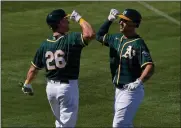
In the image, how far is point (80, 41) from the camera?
1061cm

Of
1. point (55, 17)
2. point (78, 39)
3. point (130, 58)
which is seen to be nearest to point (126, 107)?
point (130, 58)

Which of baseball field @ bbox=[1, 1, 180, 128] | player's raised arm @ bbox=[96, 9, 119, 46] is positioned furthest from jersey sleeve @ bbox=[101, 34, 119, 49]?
baseball field @ bbox=[1, 1, 180, 128]

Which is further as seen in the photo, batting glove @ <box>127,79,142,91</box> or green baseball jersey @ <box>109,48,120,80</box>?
green baseball jersey @ <box>109,48,120,80</box>

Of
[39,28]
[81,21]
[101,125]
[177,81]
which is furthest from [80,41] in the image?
[39,28]

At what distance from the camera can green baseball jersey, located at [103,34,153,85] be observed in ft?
34.8

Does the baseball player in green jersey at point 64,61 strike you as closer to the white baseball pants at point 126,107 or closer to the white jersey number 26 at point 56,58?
the white jersey number 26 at point 56,58

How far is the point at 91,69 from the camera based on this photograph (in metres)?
18.3

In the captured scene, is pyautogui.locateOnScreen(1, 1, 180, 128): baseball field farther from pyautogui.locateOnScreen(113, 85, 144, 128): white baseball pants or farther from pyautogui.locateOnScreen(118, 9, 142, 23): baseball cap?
pyautogui.locateOnScreen(118, 9, 142, 23): baseball cap

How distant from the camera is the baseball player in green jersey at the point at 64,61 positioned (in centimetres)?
1061

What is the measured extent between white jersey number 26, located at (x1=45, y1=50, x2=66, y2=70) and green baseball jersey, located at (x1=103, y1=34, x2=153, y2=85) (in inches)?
39.8

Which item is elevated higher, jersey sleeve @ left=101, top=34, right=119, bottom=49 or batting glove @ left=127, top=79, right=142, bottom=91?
jersey sleeve @ left=101, top=34, right=119, bottom=49

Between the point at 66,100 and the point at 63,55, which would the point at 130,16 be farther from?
the point at 66,100

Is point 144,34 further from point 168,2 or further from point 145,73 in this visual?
point 145,73

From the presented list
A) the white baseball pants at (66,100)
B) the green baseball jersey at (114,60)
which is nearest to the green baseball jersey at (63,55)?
the white baseball pants at (66,100)
